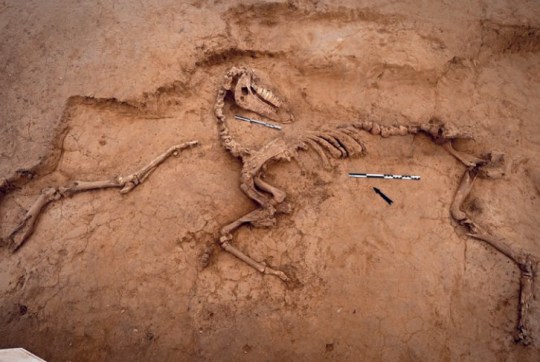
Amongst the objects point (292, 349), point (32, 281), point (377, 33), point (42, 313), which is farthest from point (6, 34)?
point (292, 349)

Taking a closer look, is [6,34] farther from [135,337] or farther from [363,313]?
[363,313]

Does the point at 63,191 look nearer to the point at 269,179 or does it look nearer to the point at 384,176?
the point at 269,179

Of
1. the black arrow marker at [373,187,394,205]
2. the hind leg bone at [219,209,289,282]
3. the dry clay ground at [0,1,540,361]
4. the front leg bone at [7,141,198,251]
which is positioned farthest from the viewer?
the black arrow marker at [373,187,394,205]

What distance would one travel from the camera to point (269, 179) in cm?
382

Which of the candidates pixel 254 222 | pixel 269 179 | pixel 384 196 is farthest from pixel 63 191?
pixel 384 196

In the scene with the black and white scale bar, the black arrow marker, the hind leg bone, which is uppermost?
the black and white scale bar

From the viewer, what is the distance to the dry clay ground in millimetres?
3074

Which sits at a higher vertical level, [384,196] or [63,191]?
[63,191]

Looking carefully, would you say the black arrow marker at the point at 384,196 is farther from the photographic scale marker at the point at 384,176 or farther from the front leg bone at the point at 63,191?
the front leg bone at the point at 63,191

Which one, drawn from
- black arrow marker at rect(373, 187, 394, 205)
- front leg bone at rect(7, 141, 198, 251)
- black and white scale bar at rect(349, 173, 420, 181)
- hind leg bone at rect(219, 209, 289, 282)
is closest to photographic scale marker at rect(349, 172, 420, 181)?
black and white scale bar at rect(349, 173, 420, 181)

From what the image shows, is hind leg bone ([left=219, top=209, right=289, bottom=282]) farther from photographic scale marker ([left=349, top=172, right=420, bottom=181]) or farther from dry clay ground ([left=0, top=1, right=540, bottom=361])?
photographic scale marker ([left=349, top=172, right=420, bottom=181])

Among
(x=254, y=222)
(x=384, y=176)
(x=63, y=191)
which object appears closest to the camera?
(x=254, y=222)

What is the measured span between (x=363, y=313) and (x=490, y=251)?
145 centimetres

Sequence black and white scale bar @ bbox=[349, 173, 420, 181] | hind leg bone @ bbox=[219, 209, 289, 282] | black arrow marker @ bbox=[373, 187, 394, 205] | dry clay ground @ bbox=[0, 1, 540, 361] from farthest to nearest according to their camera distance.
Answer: black and white scale bar @ bbox=[349, 173, 420, 181] < black arrow marker @ bbox=[373, 187, 394, 205] < hind leg bone @ bbox=[219, 209, 289, 282] < dry clay ground @ bbox=[0, 1, 540, 361]
